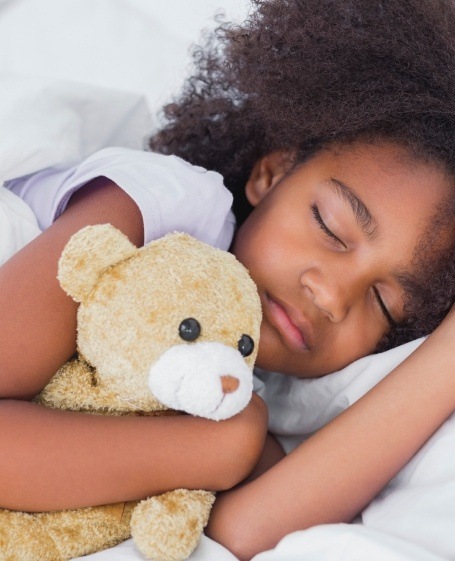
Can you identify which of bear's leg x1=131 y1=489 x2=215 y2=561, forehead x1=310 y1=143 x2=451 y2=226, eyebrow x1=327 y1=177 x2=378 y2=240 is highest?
forehead x1=310 y1=143 x2=451 y2=226

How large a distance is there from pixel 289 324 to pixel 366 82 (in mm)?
381

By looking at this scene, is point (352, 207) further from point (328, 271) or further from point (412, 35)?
point (412, 35)

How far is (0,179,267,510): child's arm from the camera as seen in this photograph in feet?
2.49

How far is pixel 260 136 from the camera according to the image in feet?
4.42

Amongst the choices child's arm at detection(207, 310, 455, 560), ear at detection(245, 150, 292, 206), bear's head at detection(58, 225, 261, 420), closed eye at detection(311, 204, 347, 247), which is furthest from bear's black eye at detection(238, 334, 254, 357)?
ear at detection(245, 150, 292, 206)

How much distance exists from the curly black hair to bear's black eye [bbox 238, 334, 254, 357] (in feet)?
1.14

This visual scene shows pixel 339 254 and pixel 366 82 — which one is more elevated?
pixel 366 82

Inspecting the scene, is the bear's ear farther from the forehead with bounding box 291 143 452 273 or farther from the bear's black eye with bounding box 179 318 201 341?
the forehead with bounding box 291 143 452 273

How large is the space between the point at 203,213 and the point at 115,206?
0.48 ft

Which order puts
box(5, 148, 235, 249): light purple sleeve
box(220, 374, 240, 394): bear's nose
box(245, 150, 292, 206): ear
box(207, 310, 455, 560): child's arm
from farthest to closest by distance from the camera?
box(245, 150, 292, 206): ear → box(5, 148, 235, 249): light purple sleeve → box(207, 310, 455, 560): child's arm → box(220, 374, 240, 394): bear's nose

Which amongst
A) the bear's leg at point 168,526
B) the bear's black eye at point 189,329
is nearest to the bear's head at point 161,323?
the bear's black eye at point 189,329

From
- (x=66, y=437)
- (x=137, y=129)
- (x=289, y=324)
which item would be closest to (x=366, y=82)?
(x=289, y=324)

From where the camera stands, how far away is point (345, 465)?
0.81 meters

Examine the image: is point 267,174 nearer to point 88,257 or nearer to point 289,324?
point 289,324
